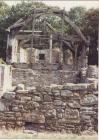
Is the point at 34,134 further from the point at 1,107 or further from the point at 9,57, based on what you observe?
the point at 9,57

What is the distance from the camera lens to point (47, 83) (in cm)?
1642

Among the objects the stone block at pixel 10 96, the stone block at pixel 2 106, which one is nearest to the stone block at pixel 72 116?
the stone block at pixel 10 96

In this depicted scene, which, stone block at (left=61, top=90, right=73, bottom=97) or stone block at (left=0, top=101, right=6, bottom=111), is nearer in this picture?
stone block at (left=61, top=90, right=73, bottom=97)

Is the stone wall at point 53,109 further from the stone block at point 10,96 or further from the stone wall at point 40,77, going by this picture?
the stone wall at point 40,77

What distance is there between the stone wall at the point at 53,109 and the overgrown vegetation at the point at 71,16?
2200cm

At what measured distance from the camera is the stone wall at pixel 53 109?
7.44 m

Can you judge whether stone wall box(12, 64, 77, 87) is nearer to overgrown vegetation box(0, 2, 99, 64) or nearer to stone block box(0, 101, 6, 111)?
stone block box(0, 101, 6, 111)

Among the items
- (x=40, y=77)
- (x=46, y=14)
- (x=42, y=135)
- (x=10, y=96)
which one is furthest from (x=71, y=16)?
(x=42, y=135)

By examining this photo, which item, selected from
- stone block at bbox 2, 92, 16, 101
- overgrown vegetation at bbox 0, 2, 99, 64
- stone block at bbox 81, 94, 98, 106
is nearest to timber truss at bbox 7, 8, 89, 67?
overgrown vegetation at bbox 0, 2, 99, 64

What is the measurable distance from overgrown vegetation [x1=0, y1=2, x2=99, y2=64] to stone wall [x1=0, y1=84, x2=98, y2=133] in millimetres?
21996

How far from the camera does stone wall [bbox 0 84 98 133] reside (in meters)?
7.44

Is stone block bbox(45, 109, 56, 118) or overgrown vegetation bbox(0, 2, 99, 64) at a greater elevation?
overgrown vegetation bbox(0, 2, 99, 64)

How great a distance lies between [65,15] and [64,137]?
1641 centimetres

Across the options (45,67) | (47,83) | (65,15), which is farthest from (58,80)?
(65,15)
